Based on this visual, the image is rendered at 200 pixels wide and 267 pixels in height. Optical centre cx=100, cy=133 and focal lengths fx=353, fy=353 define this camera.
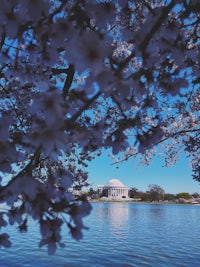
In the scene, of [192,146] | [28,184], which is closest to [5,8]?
[28,184]

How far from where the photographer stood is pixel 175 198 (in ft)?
518

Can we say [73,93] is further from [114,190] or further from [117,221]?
[114,190]

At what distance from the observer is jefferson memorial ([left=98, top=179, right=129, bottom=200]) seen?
161 meters

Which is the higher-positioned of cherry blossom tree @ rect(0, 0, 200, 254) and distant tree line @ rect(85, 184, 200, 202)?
distant tree line @ rect(85, 184, 200, 202)

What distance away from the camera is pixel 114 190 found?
163 m

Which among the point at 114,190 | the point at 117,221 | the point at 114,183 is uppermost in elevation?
the point at 114,183

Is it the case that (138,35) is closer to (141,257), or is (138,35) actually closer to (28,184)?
(28,184)

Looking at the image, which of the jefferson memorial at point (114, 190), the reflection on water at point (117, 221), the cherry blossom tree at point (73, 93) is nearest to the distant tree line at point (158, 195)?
the jefferson memorial at point (114, 190)

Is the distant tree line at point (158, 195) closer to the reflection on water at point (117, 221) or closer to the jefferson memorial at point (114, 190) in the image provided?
the jefferson memorial at point (114, 190)

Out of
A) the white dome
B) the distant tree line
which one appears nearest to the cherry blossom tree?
the distant tree line

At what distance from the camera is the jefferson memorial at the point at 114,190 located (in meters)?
161

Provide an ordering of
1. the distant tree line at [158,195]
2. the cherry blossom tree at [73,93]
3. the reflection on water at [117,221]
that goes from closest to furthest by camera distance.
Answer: the cherry blossom tree at [73,93] → the reflection on water at [117,221] → the distant tree line at [158,195]

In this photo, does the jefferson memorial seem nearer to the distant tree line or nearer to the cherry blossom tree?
the distant tree line

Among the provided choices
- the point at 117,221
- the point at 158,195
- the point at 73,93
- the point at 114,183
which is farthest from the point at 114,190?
the point at 73,93
